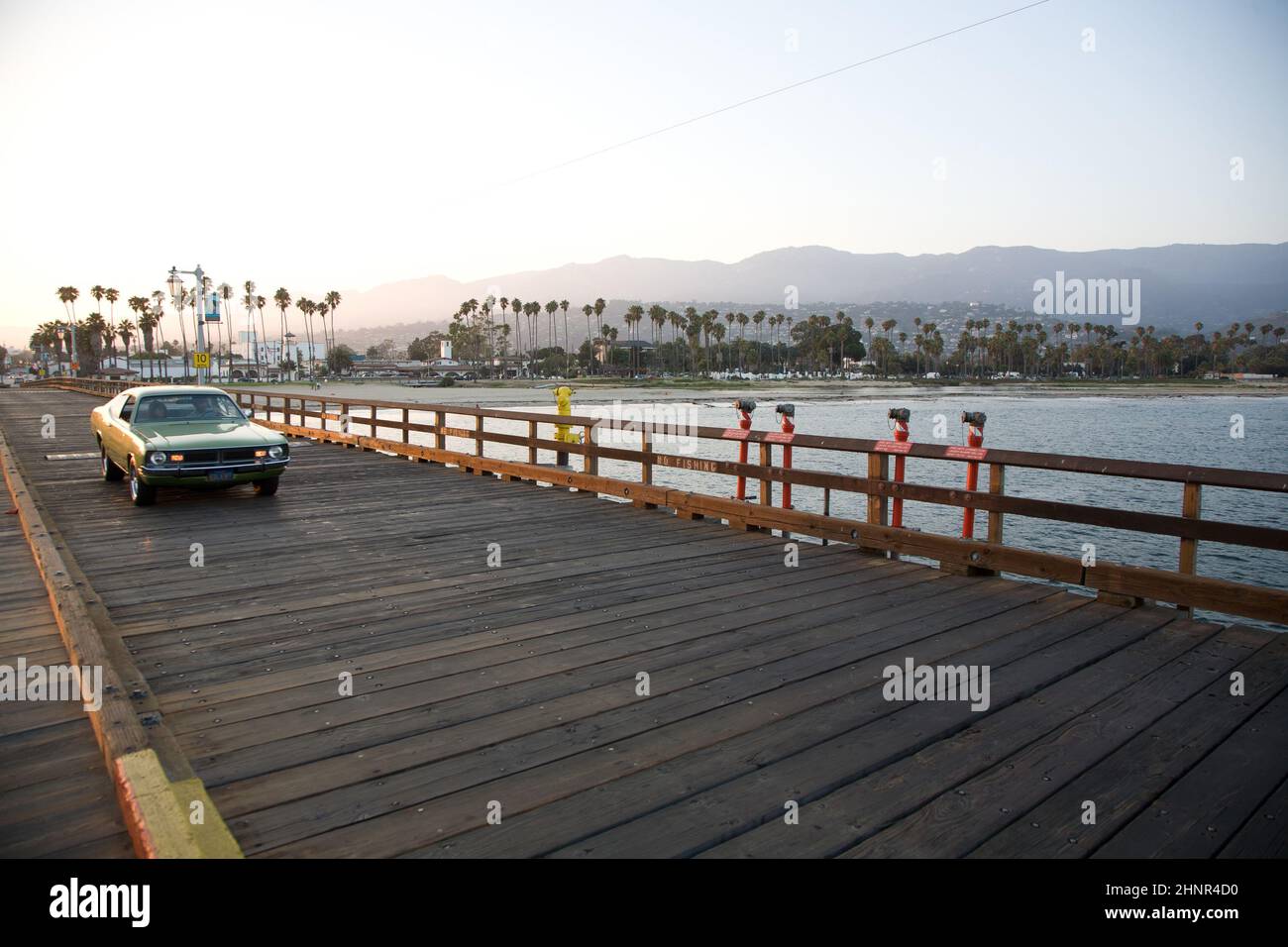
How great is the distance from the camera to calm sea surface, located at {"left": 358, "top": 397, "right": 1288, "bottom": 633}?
1991cm

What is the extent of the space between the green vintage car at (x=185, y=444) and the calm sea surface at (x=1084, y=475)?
11.7m

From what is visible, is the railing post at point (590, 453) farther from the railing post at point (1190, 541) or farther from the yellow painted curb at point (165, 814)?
the yellow painted curb at point (165, 814)

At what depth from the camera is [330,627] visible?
552cm

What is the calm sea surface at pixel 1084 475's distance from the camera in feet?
65.3

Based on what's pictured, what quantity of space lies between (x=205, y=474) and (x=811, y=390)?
125195mm

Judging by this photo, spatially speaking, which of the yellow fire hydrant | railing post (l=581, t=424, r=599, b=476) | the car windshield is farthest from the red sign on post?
the car windshield

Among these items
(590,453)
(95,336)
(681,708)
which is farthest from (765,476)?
(95,336)

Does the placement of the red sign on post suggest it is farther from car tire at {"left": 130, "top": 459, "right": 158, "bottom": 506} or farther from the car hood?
car tire at {"left": 130, "top": 459, "right": 158, "bottom": 506}

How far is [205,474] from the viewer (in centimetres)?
1045

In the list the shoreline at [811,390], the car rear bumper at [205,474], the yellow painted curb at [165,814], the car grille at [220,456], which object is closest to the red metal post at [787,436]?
the yellow painted curb at [165,814]
